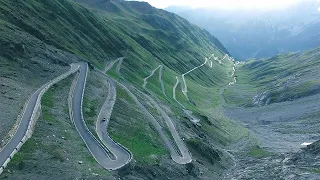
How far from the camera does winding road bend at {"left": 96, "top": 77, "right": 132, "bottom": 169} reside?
6962 centimetres

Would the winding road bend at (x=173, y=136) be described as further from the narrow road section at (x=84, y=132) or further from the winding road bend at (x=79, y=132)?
the narrow road section at (x=84, y=132)

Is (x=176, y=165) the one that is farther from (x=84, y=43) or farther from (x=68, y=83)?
(x=84, y=43)

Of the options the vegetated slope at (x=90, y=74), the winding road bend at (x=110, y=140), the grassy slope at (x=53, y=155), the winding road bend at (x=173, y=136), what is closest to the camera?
the grassy slope at (x=53, y=155)

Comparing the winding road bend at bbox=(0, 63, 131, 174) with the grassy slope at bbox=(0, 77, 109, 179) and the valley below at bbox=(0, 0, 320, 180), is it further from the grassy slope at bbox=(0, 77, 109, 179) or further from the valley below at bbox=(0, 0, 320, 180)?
the grassy slope at bbox=(0, 77, 109, 179)

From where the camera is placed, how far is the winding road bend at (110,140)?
69625 mm

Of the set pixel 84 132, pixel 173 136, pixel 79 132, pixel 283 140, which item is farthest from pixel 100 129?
pixel 283 140

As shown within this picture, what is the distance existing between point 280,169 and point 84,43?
117 meters

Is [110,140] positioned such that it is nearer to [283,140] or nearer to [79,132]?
[79,132]

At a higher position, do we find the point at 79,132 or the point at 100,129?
the point at 100,129

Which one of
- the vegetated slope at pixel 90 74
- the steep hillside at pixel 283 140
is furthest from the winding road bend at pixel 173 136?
the steep hillside at pixel 283 140

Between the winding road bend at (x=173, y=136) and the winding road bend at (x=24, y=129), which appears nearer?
the winding road bend at (x=24, y=129)

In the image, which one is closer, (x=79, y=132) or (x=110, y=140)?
(x=79, y=132)

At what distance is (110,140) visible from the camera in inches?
3140

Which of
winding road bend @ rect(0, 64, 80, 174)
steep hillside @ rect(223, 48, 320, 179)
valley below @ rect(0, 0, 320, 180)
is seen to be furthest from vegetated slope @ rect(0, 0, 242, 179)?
steep hillside @ rect(223, 48, 320, 179)
